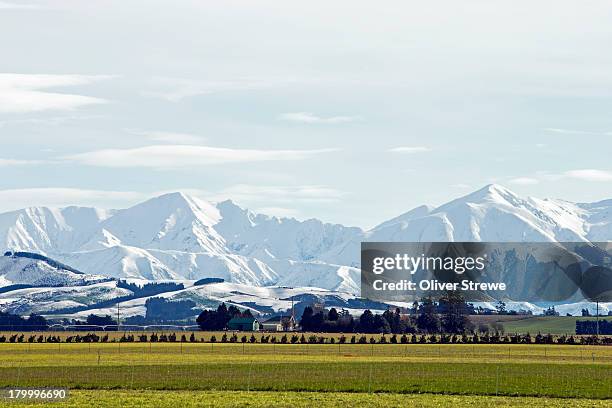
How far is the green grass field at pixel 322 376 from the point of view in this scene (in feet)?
253

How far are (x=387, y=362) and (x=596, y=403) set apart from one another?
50982 mm

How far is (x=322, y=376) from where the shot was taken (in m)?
95.4

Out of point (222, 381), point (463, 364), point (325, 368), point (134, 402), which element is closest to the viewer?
point (134, 402)

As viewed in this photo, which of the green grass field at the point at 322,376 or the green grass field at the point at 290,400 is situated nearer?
the green grass field at the point at 290,400

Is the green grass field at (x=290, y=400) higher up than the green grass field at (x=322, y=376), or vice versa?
the green grass field at (x=322, y=376)

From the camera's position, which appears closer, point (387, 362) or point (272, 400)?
point (272, 400)

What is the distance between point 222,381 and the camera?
8788 cm

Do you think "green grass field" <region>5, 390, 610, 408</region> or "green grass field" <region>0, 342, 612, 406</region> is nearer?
"green grass field" <region>5, 390, 610, 408</region>

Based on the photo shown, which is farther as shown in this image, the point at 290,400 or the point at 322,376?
the point at 322,376

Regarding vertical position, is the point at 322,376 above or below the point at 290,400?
above

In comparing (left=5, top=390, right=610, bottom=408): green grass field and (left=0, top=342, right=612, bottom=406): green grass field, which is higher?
(left=0, top=342, right=612, bottom=406): green grass field

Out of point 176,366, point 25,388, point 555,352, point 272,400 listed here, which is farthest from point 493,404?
point 555,352

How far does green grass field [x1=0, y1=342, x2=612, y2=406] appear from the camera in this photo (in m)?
77.2

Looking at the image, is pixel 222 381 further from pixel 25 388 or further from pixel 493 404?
pixel 493 404
